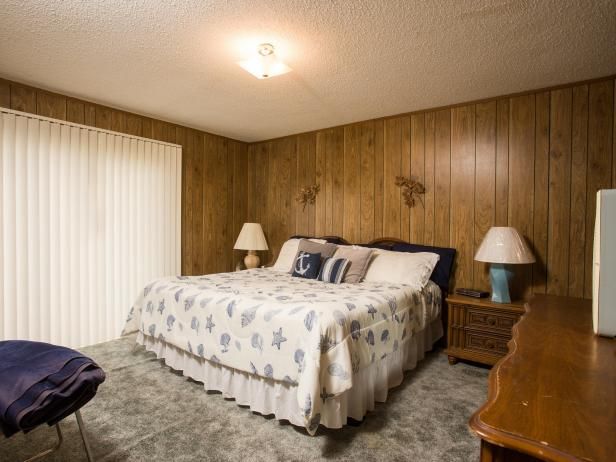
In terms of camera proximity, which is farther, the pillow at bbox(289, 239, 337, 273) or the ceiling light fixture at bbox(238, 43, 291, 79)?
the pillow at bbox(289, 239, 337, 273)

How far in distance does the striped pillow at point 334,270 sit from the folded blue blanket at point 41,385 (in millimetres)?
1836

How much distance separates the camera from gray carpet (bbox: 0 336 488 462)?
171 centimetres

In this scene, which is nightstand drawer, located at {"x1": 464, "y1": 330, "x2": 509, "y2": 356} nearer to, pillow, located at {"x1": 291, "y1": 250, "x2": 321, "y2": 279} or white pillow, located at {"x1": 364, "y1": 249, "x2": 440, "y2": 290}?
white pillow, located at {"x1": 364, "y1": 249, "x2": 440, "y2": 290}

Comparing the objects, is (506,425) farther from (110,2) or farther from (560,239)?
(560,239)

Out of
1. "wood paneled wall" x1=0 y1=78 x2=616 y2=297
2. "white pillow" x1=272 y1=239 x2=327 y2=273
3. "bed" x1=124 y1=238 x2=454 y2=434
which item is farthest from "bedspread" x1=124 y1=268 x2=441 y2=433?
"wood paneled wall" x1=0 y1=78 x2=616 y2=297

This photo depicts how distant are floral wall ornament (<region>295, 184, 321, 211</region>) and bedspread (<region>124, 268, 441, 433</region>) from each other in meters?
1.51

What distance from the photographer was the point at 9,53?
229 centimetres

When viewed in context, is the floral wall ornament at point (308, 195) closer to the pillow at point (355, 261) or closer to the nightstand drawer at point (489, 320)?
the pillow at point (355, 261)

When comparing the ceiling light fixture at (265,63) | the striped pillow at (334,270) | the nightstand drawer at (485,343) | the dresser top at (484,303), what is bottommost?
the nightstand drawer at (485,343)

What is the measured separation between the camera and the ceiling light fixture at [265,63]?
2.18 metres

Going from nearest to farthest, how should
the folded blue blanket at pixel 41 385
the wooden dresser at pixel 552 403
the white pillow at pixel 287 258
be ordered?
1. the wooden dresser at pixel 552 403
2. the folded blue blanket at pixel 41 385
3. the white pillow at pixel 287 258

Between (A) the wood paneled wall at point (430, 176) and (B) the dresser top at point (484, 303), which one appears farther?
(A) the wood paneled wall at point (430, 176)

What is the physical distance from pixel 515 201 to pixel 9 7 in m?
3.64

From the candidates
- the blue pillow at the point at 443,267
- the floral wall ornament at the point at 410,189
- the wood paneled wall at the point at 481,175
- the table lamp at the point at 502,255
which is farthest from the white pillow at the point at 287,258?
the table lamp at the point at 502,255
